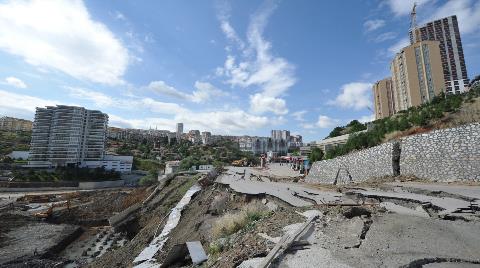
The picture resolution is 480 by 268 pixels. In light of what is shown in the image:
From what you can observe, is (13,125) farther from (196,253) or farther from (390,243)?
(390,243)

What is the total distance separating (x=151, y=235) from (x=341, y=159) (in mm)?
16967

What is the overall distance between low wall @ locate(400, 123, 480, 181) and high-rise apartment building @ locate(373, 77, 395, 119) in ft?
195

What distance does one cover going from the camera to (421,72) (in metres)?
54.5

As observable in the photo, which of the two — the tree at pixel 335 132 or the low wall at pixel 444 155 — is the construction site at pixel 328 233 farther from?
the tree at pixel 335 132

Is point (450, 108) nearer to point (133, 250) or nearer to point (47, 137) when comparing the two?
point (133, 250)

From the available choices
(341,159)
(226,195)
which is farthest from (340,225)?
(341,159)

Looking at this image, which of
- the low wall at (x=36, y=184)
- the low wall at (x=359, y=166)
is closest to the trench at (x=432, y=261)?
the low wall at (x=359, y=166)

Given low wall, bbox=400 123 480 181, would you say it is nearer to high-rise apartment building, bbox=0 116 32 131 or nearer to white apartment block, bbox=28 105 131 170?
white apartment block, bbox=28 105 131 170

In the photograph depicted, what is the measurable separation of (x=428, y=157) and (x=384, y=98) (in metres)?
62.9

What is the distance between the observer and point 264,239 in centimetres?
662

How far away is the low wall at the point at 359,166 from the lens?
1831 centimetres

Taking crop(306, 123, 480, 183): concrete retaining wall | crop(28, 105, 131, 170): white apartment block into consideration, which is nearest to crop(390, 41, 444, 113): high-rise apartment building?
crop(306, 123, 480, 183): concrete retaining wall

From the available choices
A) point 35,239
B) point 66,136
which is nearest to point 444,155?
point 35,239

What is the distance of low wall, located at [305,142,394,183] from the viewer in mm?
18306
